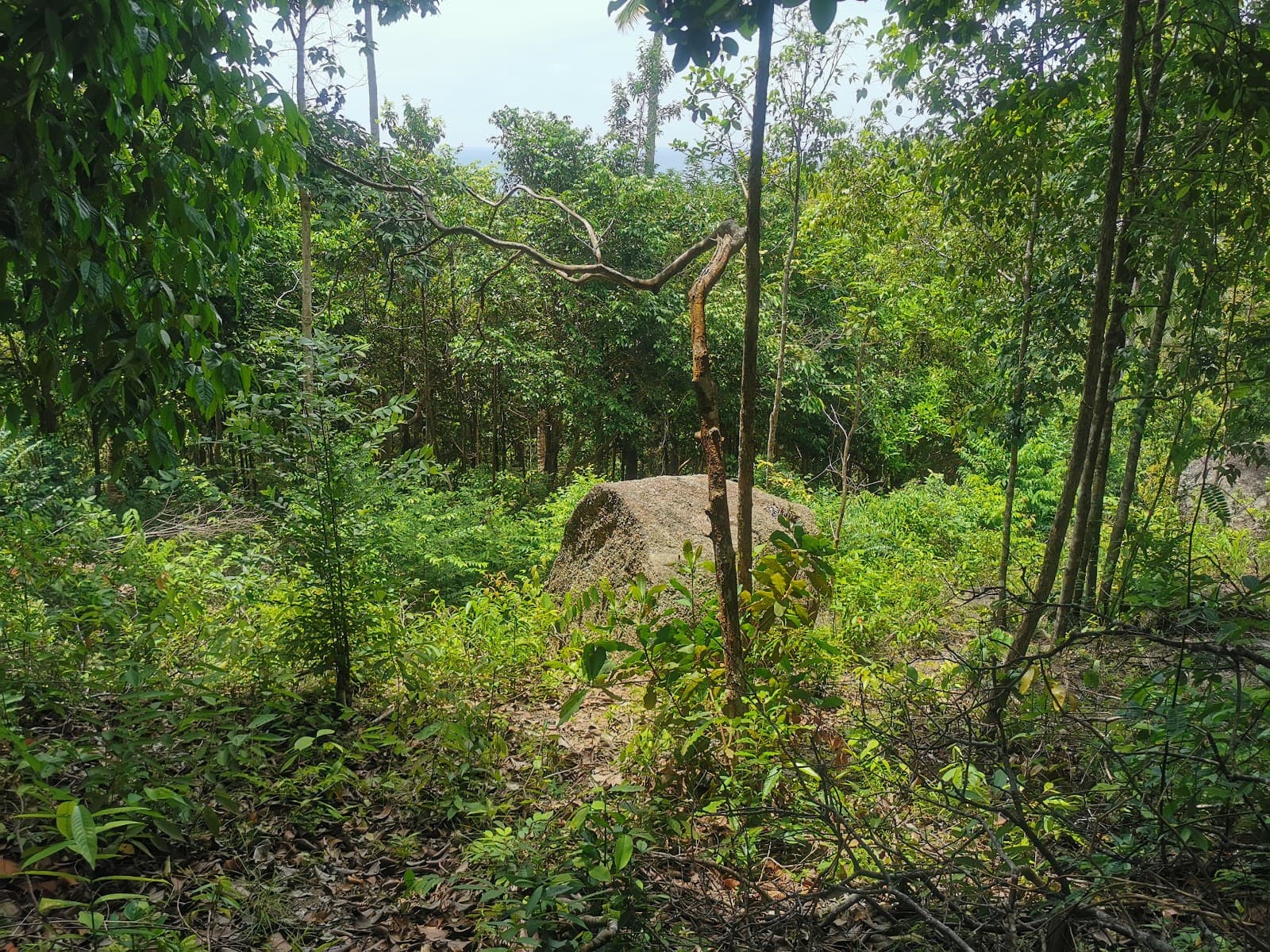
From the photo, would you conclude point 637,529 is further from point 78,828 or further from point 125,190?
point 78,828

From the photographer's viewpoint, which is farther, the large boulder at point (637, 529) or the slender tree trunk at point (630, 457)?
the slender tree trunk at point (630, 457)

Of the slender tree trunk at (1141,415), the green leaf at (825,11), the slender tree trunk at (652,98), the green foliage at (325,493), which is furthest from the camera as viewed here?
the slender tree trunk at (652,98)

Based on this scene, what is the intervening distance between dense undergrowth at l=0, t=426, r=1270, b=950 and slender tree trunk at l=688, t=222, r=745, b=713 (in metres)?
0.10

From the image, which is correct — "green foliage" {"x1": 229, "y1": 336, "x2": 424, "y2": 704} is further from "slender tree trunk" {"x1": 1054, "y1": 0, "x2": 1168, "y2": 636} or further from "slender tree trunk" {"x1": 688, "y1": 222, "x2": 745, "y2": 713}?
"slender tree trunk" {"x1": 1054, "y1": 0, "x2": 1168, "y2": 636}

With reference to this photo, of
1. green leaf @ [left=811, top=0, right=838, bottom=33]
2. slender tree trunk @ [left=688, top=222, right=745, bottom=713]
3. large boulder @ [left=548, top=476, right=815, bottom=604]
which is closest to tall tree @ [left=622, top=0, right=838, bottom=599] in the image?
green leaf @ [left=811, top=0, right=838, bottom=33]

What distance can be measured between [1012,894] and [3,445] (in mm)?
6936

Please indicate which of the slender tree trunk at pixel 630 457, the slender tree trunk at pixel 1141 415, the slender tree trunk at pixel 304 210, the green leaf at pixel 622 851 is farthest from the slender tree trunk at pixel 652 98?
the green leaf at pixel 622 851

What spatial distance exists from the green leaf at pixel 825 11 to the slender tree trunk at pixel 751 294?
1.03 m

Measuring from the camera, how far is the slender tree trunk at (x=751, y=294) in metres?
2.76

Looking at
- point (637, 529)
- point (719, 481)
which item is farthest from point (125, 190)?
point (637, 529)

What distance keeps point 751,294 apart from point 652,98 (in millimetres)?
17821

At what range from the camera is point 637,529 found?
516 centimetres

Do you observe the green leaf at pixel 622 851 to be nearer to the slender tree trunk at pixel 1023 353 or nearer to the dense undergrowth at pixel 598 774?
the dense undergrowth at pixel 598 774

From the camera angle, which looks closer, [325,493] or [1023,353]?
[325,493]
